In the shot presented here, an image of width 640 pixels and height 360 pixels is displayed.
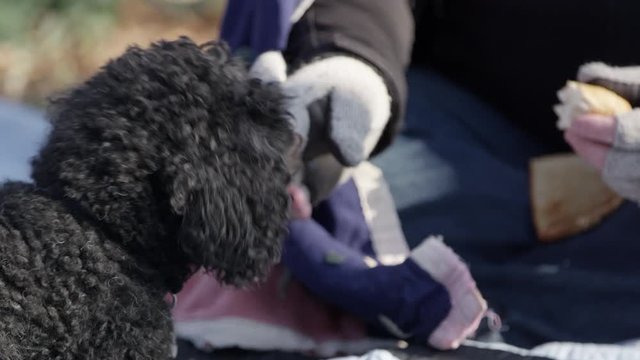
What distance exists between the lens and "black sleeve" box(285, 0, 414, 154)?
1.72 m

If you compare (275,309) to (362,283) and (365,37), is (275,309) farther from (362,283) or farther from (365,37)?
(365,37)

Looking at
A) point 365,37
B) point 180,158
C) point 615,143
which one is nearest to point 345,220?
point 365,37

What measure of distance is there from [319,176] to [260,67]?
23 cm

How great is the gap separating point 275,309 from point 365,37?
0.49 meters

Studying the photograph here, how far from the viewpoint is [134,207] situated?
48.9 inches

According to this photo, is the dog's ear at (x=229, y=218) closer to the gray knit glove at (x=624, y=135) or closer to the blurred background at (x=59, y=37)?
the gray knit glove at (x=624, y=135)

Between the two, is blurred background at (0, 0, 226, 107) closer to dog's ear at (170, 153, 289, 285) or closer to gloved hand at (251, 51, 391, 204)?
gloved hand at (251, 51, 391, 204)

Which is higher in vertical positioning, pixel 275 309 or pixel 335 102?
pixel 335 102

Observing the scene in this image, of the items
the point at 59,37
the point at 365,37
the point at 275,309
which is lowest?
the point at 275,309

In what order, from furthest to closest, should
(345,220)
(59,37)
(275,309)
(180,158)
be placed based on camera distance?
(59,37), (345,220), (275,309), (180,158)

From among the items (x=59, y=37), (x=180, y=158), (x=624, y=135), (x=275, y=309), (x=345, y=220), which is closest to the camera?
→ (x=180, y=158)

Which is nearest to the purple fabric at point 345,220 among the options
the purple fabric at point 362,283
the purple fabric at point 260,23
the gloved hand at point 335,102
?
the purple fabric at point 362,283

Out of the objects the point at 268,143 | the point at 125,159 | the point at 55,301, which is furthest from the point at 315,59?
the point at 55,301

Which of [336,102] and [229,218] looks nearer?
[229,218]
